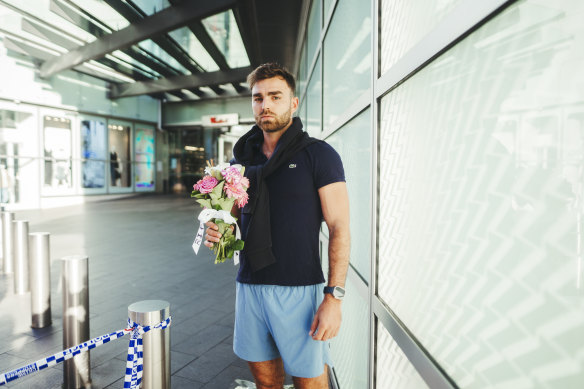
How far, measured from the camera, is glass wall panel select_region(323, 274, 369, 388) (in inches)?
84.8

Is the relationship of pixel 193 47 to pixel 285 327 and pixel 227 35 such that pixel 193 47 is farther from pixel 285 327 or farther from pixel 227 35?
pixel 285 327

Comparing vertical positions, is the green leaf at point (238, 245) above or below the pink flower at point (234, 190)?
below

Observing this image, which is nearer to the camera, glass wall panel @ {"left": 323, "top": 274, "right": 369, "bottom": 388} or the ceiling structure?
glass wall panel @ {"left": 323, "top": 274, "right": 369, "bottom": 388}

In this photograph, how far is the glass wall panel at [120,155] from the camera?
20.0m

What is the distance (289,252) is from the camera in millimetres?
1907

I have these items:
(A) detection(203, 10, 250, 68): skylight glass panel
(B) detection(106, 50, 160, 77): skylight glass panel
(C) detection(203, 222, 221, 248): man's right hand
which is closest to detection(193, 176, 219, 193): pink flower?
(C) detection(203, 222, 221, 248): man's right hand

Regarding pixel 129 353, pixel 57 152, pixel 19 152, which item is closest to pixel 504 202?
pixel 129 353

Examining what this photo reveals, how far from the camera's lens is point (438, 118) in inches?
45.5

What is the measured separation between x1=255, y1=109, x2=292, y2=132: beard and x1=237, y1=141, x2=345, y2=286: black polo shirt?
0.68 ft

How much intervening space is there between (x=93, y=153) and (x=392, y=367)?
66.5 ft

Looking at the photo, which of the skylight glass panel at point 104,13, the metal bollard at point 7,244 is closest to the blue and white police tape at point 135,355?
the metal bollard at point 7,244

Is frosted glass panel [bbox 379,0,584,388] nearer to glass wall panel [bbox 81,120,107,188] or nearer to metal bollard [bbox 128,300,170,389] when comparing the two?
metal bollard [bbox 128,300,170,389]

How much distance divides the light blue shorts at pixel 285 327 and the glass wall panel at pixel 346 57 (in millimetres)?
1223

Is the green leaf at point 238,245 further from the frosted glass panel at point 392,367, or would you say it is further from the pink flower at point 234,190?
the frosted glass panel at point 392,367
